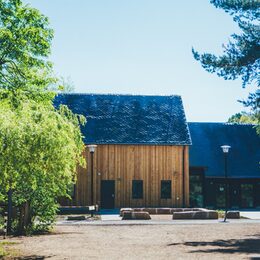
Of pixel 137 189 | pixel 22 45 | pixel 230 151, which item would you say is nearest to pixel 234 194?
pixel 230 151

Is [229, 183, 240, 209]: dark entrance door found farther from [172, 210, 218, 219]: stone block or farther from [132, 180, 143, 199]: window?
[172, 210, 218, 219]: stone block

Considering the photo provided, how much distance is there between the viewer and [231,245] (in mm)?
14742

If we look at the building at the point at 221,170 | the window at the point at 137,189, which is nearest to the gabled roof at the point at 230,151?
the building at the point at 221,170

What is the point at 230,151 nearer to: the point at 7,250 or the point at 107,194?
the point at 107,194

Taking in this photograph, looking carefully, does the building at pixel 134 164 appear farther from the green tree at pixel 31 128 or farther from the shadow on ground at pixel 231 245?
the shadow on ground at pixel 231 245

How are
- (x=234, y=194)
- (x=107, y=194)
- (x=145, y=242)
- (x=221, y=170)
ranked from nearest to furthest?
1. (x=145, y=242)
2. (x=107, y=194)
3. (x=221, y=170)
4. (x=234, y=194)

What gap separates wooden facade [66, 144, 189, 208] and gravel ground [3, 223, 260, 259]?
1279cm

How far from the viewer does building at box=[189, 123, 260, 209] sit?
37.0 meters

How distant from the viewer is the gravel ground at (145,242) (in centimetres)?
1273

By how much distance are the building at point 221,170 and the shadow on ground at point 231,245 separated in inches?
794

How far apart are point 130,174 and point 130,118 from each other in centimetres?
426

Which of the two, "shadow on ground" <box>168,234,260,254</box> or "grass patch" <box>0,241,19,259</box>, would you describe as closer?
"grass patch" <box>0,241,19,259</box>

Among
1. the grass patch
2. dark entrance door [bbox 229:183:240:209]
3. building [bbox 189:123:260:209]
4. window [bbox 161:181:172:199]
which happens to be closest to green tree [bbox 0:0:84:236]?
the grass patch

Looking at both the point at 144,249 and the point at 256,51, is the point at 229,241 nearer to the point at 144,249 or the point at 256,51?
the point at 144,249
